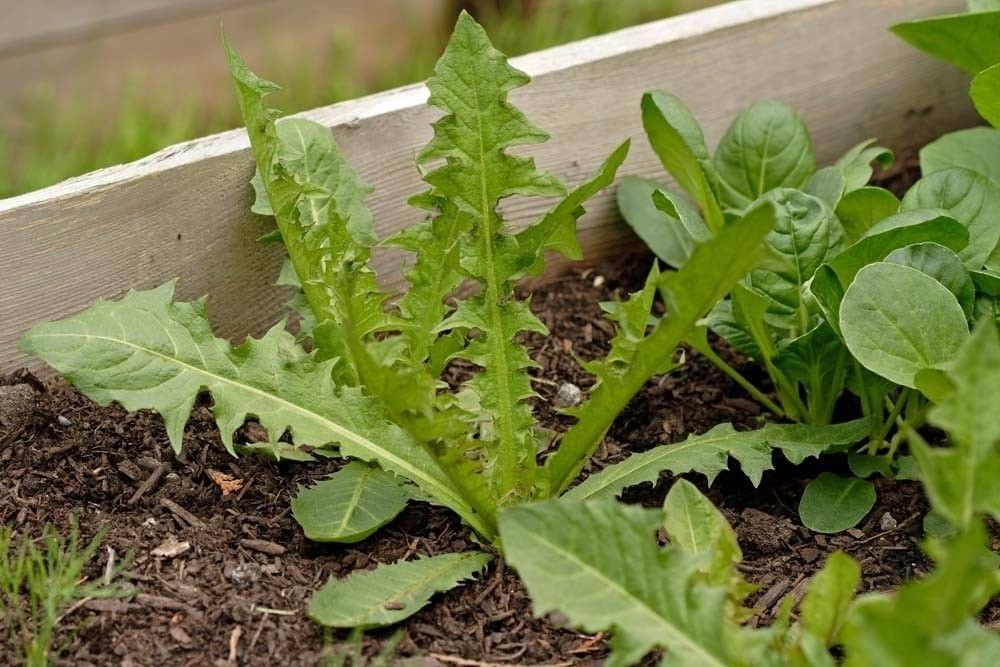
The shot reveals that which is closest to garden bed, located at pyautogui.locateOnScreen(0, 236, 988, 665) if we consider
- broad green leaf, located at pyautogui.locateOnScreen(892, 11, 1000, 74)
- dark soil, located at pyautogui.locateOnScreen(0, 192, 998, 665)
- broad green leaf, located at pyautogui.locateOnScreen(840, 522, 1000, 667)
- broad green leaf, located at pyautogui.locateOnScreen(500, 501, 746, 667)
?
dark soil, located at pyautogui.locateOnScreen(0, 192, 998, 665)

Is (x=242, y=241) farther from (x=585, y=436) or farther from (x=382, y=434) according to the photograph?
(x=585, y=436)

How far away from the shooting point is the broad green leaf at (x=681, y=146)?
6.44 ft

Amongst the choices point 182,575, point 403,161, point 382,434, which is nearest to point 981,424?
point 382,434

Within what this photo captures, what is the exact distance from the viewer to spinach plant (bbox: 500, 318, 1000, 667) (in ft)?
3.97

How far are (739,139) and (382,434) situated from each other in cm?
87

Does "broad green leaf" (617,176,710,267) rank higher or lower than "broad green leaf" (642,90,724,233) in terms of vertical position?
lower

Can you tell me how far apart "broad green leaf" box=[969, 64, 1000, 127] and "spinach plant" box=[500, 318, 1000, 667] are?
2.25 feet

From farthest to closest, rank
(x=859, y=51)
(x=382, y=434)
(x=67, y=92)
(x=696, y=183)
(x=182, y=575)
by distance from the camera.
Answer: (x=67, y=92), (x=859, y=51), (x=696, y=183), (x=382, y=434), (x=182, y=575)

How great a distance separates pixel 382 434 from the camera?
1.77 m

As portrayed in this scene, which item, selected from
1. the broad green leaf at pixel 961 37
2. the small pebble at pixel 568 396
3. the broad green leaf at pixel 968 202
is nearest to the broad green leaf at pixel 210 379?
the small pebble at pixel 568 396

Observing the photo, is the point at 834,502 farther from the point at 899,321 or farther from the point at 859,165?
the point at 859,165

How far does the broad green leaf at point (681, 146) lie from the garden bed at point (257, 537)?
1.13 feet

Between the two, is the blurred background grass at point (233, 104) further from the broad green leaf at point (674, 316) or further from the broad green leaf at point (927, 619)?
the broad green leaf at point (927, 619)

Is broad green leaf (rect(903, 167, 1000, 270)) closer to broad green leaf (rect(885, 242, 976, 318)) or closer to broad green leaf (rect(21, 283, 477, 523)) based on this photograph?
broad green leaf (rect(885, 242, 976, 318))
